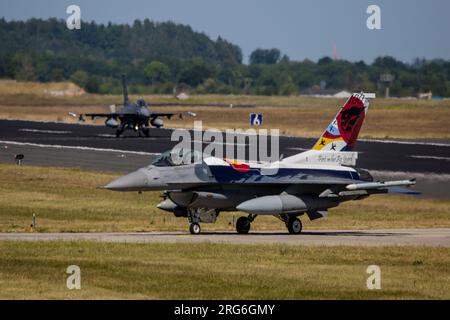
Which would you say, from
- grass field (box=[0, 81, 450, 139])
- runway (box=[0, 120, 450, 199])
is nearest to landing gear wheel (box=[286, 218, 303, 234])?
runway (box=[0, 120, 450, 199])

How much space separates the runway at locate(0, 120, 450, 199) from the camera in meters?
56.0

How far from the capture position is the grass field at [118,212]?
3884 cm

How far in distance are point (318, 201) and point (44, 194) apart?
53.0ft

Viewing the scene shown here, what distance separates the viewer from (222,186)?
114 ft

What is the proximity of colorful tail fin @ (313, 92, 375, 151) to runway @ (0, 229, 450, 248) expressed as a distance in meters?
2.87

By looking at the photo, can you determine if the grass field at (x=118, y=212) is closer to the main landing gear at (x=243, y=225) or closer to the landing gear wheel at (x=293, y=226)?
the main landing gear at (x=243, y=225)

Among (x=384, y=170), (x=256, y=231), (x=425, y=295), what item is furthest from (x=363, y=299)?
(x=384, y=170)

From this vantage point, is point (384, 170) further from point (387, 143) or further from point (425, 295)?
point (425, 295)

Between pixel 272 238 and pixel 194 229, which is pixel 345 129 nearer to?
pixel 272 238

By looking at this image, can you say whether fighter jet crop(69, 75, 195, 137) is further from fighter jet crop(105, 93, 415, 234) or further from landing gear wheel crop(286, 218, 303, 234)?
landing gear wheel crop(286, 218, 303, 234)

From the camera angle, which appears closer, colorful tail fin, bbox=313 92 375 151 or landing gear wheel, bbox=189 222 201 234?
landing gear wheel, bbox=189 222 201 234

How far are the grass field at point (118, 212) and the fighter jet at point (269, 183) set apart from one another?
345 cm
